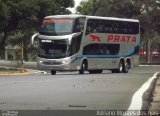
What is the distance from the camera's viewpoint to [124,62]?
147 feet

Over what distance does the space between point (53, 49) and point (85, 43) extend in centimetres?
268

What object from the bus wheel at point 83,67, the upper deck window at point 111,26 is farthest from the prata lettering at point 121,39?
the bus wheel at point 83,67

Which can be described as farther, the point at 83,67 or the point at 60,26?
the point at 83,67

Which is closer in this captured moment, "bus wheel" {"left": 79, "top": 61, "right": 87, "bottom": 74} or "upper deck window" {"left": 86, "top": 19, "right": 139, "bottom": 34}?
"bus wheel" {"left": 79, "top": 61, "right": 87, "bottom": 74}

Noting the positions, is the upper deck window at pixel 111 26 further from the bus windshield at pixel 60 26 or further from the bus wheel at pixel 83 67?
the bus wheel at pixel 83 67

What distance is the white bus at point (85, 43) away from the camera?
39312mm

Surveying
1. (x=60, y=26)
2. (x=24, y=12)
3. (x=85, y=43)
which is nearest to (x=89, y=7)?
(x=24, y=12)

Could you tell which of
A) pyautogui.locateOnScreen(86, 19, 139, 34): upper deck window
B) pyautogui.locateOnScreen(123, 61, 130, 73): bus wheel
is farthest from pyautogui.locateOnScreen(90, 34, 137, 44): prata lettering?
pyautogui.locateOnScreen(123, 61, 130, 73): bus wheel

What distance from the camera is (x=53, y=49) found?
39.5 m

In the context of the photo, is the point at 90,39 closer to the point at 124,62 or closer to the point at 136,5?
the point at 124,62

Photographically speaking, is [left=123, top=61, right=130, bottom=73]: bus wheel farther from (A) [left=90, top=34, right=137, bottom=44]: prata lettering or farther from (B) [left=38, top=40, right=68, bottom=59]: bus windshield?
(B) [left=38, top=40, right=68, bottom=59]: bus windshield

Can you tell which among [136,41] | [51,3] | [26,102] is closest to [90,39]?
[136,41]

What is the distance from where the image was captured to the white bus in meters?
39.3

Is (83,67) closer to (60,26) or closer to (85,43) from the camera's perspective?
(85,43)
